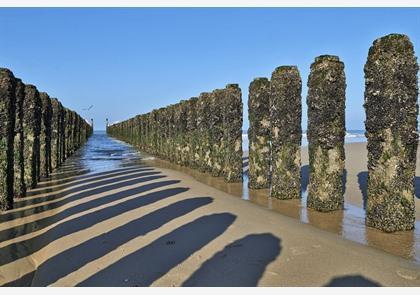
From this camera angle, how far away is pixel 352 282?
14.0ft

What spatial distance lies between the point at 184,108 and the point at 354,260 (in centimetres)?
1491

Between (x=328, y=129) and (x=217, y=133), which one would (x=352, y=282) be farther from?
(x=217, y=133)

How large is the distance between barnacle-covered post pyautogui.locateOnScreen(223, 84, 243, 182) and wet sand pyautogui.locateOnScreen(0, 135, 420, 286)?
11.1ft

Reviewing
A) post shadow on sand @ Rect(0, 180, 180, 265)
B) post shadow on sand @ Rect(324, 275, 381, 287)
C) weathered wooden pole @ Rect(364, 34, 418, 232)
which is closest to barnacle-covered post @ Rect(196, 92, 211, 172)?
post shadow on sand @ Rect(0, 180, 180, 265)

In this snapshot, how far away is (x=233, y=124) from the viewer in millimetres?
12945

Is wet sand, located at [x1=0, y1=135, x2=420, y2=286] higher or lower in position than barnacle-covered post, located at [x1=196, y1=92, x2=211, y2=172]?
lower

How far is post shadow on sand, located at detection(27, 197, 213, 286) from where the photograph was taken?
16.4 feet

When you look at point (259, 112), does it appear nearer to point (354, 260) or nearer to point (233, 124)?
point (233, 124)

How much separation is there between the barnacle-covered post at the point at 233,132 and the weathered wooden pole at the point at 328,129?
4684 mm

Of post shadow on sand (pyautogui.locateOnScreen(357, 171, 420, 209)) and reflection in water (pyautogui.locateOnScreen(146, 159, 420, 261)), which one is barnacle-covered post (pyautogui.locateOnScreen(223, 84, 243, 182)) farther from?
post shadow on sand (pyautogui.locateOnScreen(357, 171, 420, 209))

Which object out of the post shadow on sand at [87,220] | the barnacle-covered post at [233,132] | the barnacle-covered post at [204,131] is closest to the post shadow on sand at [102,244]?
the post shadow on sand at [87,220]

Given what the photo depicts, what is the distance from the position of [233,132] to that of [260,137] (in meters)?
1.94

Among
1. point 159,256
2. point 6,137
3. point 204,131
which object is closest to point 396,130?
point 159,256
